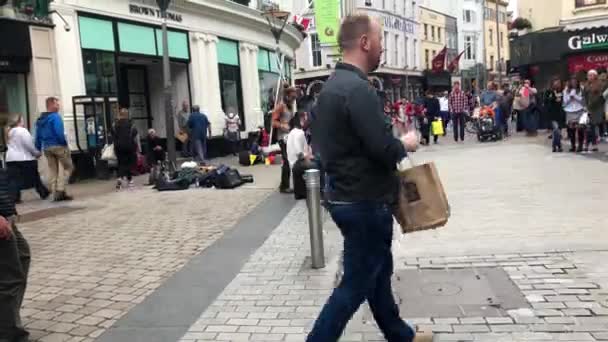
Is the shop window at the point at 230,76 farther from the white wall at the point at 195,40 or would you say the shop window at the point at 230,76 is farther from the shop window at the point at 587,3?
the shop window at the point at 587,3

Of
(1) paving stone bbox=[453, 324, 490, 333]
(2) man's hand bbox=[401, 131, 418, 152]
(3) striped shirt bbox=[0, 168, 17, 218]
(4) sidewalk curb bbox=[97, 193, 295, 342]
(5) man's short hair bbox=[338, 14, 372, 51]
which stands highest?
(5) man's short hair bbox=[338, 14, 372, 51]

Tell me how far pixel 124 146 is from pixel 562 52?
16745 millimetres

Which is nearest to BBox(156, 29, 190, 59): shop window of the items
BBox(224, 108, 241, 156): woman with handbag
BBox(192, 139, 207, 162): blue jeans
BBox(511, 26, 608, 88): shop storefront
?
BBox(224, 108, 241, 156): woman with handbag

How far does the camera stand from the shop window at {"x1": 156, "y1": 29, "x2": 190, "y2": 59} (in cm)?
1870

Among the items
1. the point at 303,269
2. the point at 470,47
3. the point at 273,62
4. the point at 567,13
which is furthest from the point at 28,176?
the point at 470,47

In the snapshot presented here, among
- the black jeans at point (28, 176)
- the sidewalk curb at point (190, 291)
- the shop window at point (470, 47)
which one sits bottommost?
the sidewalk curb at point (190, 291)

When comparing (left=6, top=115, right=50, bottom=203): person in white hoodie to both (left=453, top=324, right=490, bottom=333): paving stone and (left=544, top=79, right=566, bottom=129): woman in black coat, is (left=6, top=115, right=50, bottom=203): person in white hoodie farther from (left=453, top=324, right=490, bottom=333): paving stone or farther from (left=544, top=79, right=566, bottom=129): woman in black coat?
(left=544, top=79, right=566, bottom=129): woman in black coat

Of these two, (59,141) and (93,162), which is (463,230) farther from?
(93,162)

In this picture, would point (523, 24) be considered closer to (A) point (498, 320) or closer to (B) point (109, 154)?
(B) point (109, 154)

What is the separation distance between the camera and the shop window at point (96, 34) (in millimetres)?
15533

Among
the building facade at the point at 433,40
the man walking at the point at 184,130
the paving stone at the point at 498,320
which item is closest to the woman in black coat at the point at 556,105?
the man walking at the point at 184,130

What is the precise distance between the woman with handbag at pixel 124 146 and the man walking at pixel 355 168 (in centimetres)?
1043

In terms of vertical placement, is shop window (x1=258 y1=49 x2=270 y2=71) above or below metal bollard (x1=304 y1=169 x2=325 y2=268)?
above

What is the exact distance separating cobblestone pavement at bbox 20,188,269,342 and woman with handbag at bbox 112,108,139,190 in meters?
1.51
